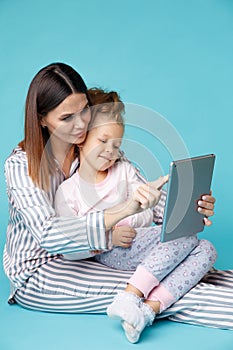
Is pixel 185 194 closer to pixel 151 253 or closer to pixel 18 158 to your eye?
pixel 151 253

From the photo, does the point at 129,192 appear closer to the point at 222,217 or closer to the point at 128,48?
the point at 222,217

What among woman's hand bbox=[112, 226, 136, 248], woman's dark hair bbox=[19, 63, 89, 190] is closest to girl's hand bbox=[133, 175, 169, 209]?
woman's hand bbox=[112, 226, 136, 248]

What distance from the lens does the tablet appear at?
2008 millimetres

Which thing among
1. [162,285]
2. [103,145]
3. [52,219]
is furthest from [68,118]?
[162,285]

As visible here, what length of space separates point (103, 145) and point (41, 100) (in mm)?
216

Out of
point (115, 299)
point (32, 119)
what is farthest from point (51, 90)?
point (115, 299)

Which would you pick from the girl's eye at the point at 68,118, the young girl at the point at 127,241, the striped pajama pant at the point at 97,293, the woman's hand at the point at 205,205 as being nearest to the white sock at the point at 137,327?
the young girl at the point at 127,241

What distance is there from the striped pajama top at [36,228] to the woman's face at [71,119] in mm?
125

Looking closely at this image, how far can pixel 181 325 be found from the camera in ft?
7.00

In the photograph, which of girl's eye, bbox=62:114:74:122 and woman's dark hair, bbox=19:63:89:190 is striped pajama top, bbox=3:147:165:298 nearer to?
woman's dark hair, bbox=19:63:89:190

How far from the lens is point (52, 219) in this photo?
2.12m

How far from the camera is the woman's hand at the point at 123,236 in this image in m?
2.22

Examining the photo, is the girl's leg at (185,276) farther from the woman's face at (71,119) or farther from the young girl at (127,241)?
the woman's face at (71,119)

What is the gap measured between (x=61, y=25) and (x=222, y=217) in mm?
1215
